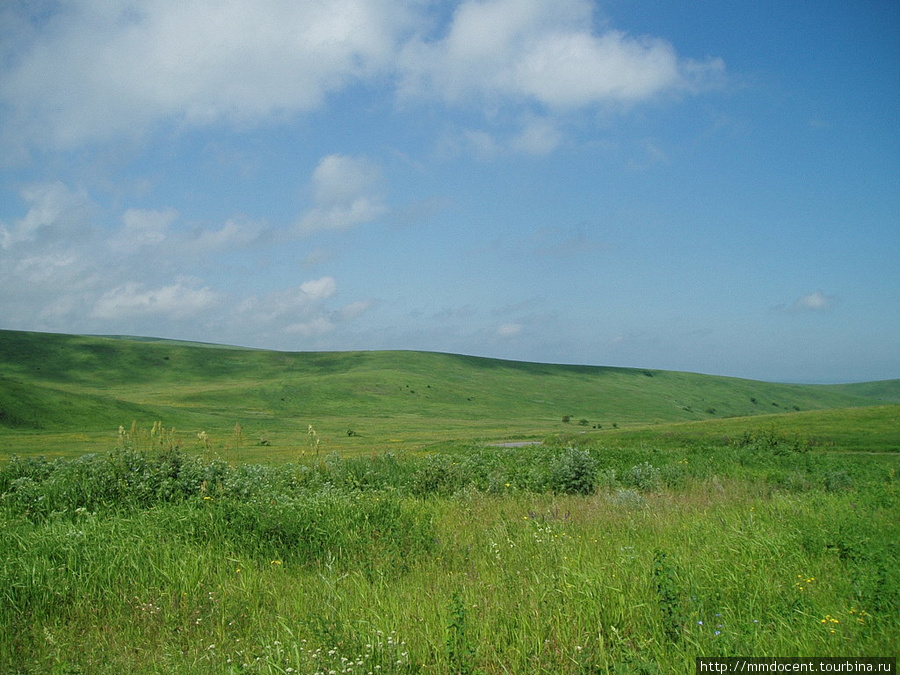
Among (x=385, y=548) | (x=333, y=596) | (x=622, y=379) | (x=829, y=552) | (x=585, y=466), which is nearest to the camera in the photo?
(x=333, y=596)

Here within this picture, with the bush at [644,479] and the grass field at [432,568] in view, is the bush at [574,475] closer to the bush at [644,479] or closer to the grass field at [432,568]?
the grass field at [432,568]

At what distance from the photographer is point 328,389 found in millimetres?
111500

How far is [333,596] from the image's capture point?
5969 mm

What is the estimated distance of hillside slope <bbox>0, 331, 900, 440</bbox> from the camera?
70250mm

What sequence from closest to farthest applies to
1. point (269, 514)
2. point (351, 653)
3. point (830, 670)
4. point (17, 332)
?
point (830, 670) < point (351, 653) < point (269, 514) < point (17, 332)

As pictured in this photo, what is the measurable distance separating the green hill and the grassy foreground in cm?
4306

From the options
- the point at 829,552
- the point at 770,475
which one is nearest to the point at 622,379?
the point at 770,475

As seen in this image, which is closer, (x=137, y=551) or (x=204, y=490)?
(x=137, y=551)

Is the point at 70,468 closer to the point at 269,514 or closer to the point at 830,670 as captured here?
the point at 269,514

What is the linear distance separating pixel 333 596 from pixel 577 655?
2.61 meters

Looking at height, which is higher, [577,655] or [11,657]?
[577,655]

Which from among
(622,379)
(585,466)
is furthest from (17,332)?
(585,466)

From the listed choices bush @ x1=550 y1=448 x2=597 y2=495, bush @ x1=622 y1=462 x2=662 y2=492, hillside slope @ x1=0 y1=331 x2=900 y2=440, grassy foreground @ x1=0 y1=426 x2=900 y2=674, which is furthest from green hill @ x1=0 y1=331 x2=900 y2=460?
grassy foreground @ x1=0 y1=426 x2=900 y2=674

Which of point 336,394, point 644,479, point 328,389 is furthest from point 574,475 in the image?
point 328,389
